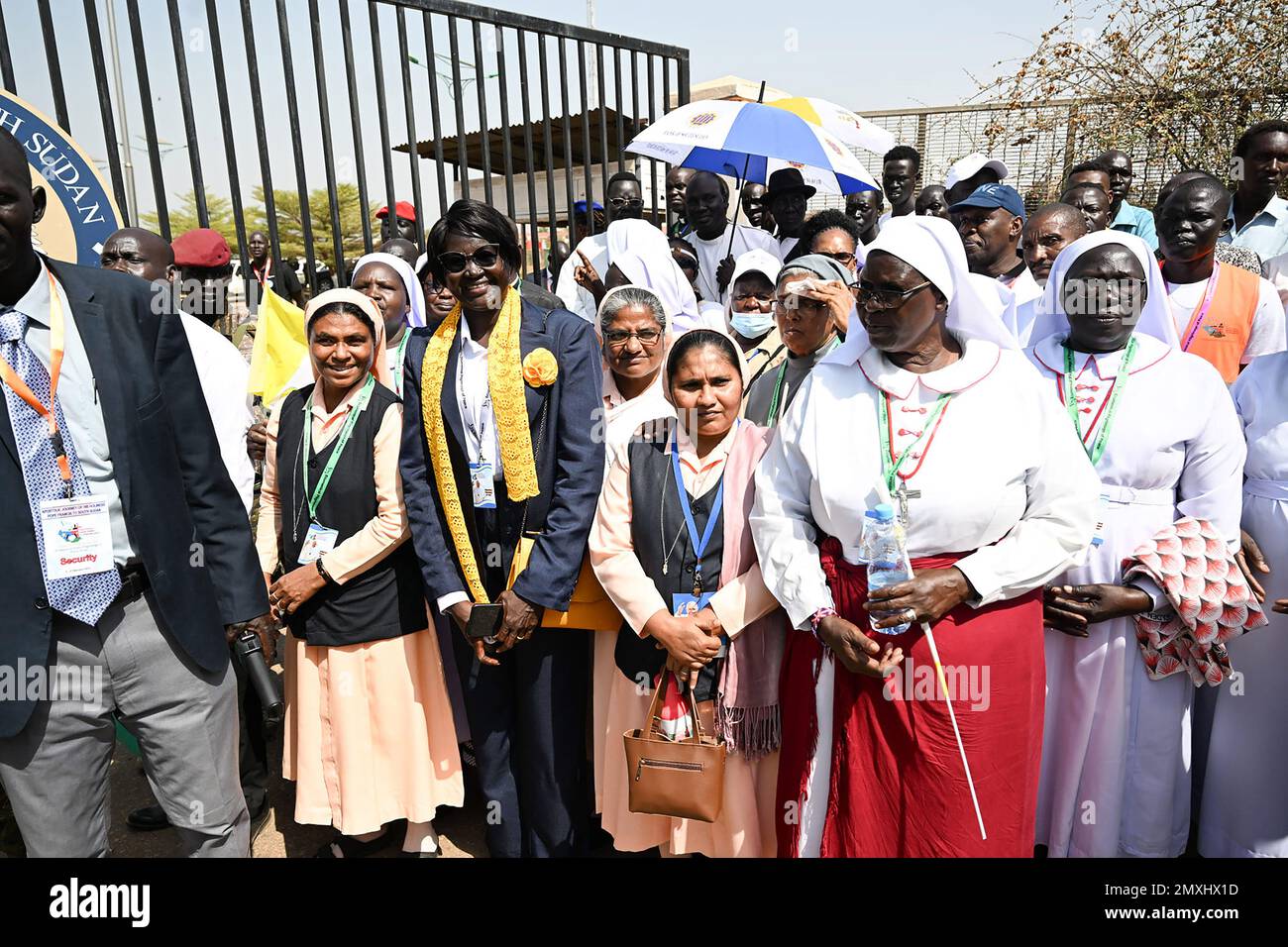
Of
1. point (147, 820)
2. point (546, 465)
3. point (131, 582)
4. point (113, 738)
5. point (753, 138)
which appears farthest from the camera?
point (753, 138)

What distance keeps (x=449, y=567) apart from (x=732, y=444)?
1196mm

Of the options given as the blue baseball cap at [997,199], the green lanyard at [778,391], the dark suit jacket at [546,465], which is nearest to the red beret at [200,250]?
the dark suit jacket at [546,465]

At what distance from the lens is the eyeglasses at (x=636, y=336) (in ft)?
10.9

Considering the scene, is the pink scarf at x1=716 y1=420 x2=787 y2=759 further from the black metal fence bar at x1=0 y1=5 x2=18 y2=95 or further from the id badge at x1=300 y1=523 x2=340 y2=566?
the black metal fence bar at x1=0 y1=5 x2=18 y2=95

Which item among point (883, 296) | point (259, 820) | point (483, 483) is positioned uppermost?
point (883, 296)

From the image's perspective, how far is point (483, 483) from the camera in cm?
311

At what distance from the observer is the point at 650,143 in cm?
547

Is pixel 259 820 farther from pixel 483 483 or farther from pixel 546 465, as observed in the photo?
pixel 546 465

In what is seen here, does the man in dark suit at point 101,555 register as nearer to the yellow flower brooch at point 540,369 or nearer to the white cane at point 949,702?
the yellow flower brooch at point 540,369

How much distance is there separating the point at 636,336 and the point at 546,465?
66cm

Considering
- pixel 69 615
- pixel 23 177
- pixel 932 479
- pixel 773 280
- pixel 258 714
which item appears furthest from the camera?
pixel 773 280

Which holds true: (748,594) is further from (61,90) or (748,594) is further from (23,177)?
(61,90)

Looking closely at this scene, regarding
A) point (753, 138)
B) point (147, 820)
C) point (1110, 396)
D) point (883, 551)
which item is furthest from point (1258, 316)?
point (147, 820)
